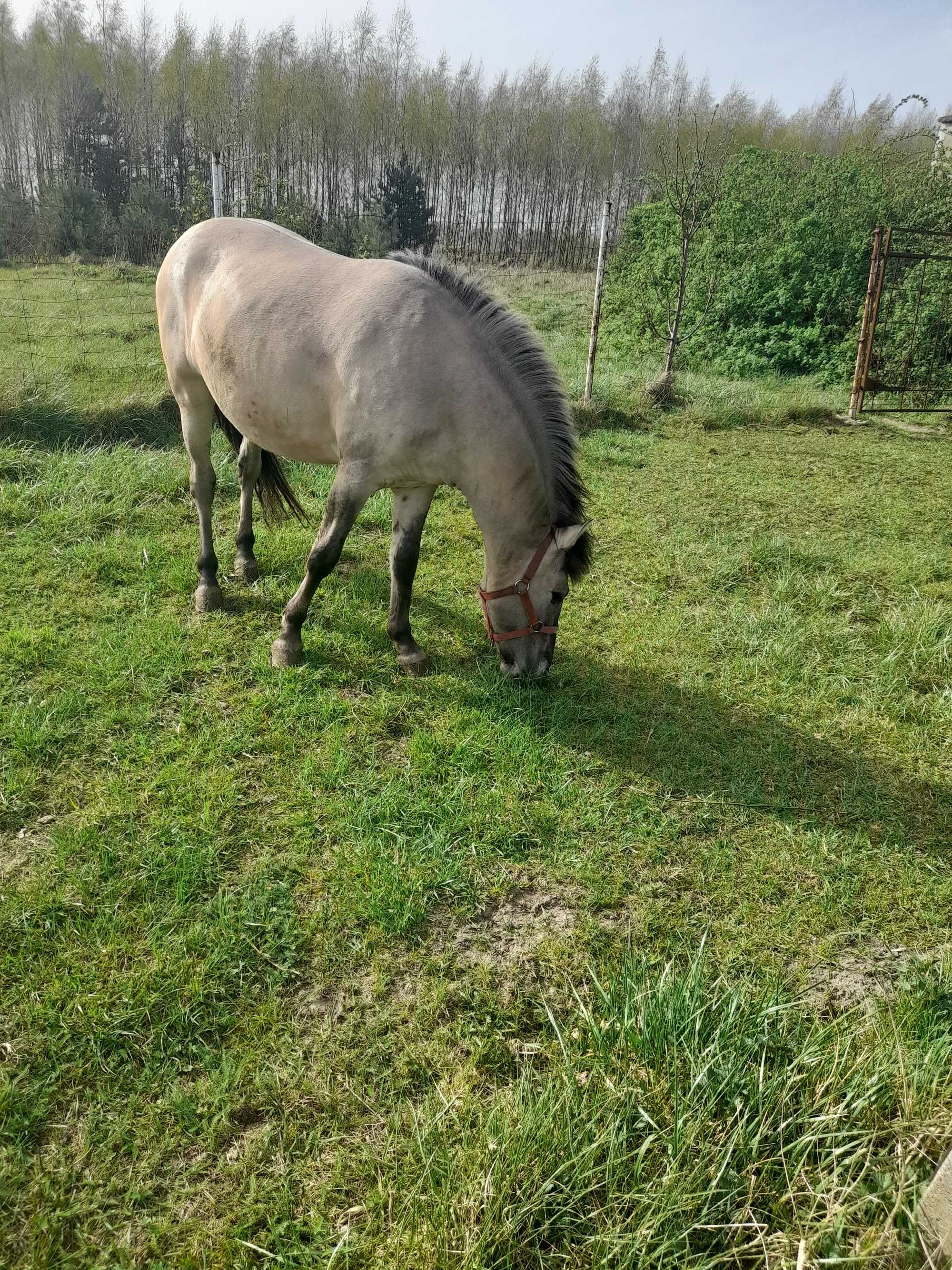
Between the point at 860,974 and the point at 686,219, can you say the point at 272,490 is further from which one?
the point at 686,219

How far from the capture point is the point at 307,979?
2193mm

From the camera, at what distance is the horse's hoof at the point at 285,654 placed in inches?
146

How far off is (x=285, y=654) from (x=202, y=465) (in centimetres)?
140

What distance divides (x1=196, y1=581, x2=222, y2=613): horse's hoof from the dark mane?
2031 millimetres

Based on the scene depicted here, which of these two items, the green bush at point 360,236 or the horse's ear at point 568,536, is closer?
the horse's ear at point 568,536

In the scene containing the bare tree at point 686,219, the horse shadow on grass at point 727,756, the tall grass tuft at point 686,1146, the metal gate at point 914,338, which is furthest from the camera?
the metal gate at point 914,338

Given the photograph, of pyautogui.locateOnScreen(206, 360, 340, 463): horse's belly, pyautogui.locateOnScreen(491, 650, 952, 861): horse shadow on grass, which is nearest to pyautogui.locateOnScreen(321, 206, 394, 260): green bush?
pyautogui.locateOnScreen(206, 360, 340, 463): horse's belly

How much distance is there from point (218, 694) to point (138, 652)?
1.72 ft

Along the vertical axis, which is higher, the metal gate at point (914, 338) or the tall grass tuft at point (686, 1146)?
the metal gate at point (914, 338)

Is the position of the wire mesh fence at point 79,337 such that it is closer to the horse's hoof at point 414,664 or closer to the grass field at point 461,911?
the grass field at point 461,911

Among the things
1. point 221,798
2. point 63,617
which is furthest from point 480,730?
point 63,617

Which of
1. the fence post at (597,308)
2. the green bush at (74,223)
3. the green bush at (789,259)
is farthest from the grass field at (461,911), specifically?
the green bush at (74,223)

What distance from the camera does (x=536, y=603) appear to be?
11.5ft

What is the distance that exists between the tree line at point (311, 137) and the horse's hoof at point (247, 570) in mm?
12494
